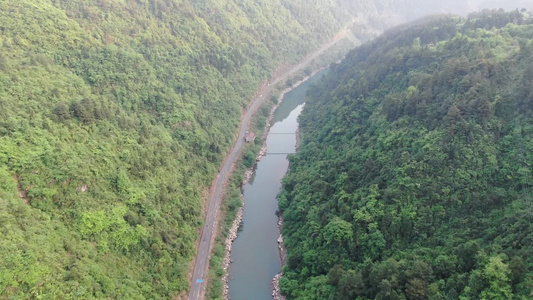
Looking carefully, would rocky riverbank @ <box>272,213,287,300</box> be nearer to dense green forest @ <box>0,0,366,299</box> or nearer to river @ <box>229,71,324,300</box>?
river @ <box>229,71,324,300</box>

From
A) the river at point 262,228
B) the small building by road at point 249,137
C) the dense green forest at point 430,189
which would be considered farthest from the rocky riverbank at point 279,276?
the small building by road at point 249,137

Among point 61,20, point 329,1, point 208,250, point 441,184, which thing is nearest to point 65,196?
point 208,250

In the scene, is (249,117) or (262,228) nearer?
(262,228)

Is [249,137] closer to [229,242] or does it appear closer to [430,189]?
[229,242]

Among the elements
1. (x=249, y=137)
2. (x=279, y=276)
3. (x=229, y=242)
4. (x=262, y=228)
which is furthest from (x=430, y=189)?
(x=249, y=137)

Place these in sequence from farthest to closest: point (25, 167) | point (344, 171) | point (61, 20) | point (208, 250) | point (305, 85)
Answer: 1. point (305, 85)
2. point (61, 20)
3. point (344, 171)
4. point (208, 250)
5. point (25, 167)

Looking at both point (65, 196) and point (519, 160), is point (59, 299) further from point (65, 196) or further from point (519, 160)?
point (519, 160)
